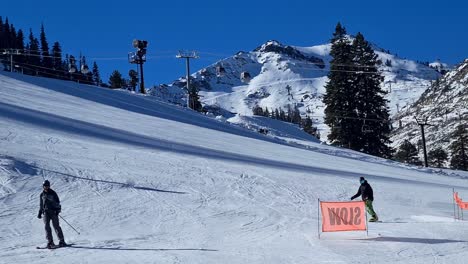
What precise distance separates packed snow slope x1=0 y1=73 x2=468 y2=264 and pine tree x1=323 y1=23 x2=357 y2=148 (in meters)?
19.1

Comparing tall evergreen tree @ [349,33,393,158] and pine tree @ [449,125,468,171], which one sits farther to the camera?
pine tree @ [449,125,468,171]

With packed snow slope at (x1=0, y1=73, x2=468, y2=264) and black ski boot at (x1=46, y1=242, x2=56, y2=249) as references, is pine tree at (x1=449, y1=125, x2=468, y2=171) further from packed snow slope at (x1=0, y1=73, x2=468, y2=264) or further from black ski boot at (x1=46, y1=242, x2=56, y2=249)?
black ski boot at (x1=46, y1=242, x2=56, y2=249)

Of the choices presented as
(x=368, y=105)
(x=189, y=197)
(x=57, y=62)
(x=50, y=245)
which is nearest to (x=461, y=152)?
(x=368, y=105)

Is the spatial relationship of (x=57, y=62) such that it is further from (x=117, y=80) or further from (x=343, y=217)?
(x=343, y=217)

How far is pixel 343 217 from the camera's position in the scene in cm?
1432

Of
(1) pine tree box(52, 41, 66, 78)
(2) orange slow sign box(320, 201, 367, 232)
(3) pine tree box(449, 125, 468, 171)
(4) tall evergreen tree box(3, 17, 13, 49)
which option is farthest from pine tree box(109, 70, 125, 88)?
(2) orange slow sign box(320, 201, 367, 232)

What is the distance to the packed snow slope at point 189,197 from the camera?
12.0m

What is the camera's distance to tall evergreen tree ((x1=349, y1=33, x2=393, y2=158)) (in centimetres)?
5225

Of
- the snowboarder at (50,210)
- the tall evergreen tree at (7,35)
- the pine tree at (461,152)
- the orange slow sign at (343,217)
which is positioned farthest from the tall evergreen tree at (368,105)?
the tall evergreen tree at (7,35)

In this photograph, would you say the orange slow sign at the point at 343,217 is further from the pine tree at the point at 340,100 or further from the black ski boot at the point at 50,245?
the pine tree at the point at 340,100

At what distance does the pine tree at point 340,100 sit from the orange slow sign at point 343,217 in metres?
38.5

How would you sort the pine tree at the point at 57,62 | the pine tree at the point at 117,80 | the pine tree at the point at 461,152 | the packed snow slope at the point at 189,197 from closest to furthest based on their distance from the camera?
the packed snow slope at the point at 189,197
the pine tree at the point at 461,152
the pine tree at the point at 117,80
the pine tree at the point at 57,62

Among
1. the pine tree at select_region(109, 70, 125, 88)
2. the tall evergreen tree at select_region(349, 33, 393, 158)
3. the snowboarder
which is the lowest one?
the snowboarder

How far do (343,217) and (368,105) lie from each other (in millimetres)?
40786
